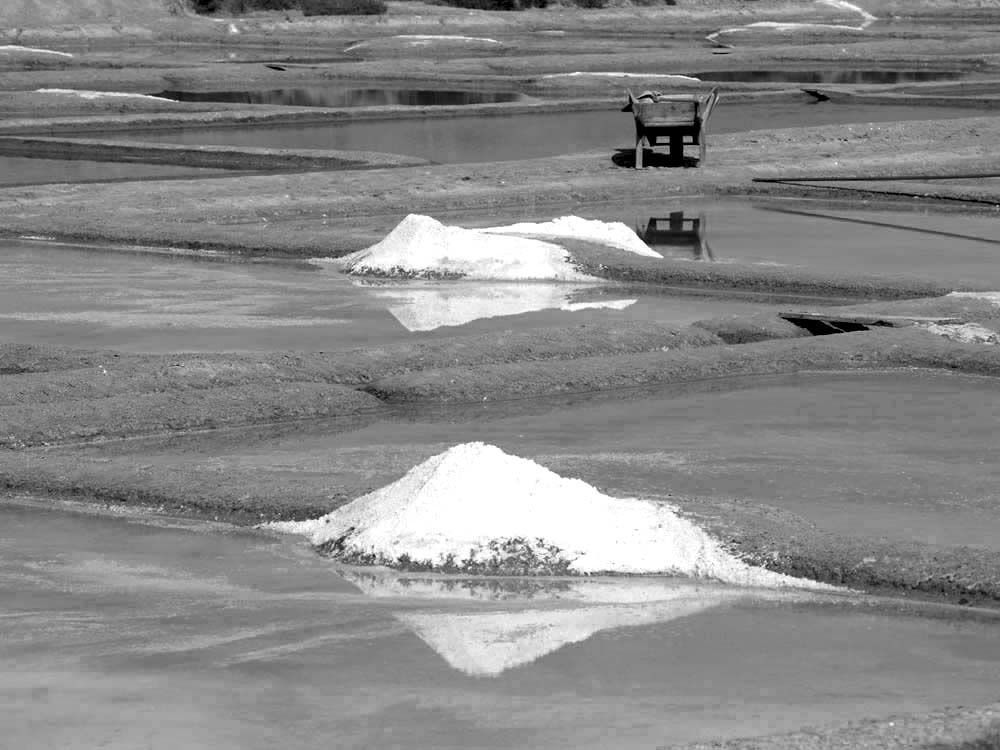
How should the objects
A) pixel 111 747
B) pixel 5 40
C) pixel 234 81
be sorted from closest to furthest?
pixel 111 747 < pixel 234 81 < pixel 5 40

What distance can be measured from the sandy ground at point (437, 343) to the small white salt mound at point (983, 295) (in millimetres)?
287

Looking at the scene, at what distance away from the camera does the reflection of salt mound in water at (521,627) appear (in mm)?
8352

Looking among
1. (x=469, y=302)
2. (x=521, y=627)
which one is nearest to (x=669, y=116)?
(x=469, y=302)

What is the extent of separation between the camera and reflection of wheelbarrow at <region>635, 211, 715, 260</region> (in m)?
22.9

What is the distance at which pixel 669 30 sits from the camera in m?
82.9

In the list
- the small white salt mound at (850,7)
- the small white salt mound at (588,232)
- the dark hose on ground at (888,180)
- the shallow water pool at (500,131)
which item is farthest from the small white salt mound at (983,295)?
the small white salt mound at (850,7)

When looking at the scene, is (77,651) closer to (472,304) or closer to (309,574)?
(309,574)

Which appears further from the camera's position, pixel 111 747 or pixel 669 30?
pixel 669 30

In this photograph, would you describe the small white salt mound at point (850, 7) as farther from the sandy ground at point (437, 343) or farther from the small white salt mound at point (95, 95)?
the small white salt mound at point (95, 95)

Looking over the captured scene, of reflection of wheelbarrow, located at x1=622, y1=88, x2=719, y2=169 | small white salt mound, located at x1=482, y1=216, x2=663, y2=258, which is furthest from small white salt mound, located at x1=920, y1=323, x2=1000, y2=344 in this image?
reflection of wheelbarrow, located at x1=622, y1=88, x2=719, y2=169

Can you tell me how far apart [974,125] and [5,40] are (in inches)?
1618

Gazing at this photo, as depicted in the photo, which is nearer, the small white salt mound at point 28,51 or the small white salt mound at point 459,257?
the small white salt mound at point 459,257

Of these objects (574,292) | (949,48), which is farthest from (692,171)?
(949,48)

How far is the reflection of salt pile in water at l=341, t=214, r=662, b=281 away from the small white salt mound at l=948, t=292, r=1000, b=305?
14.4 feet
